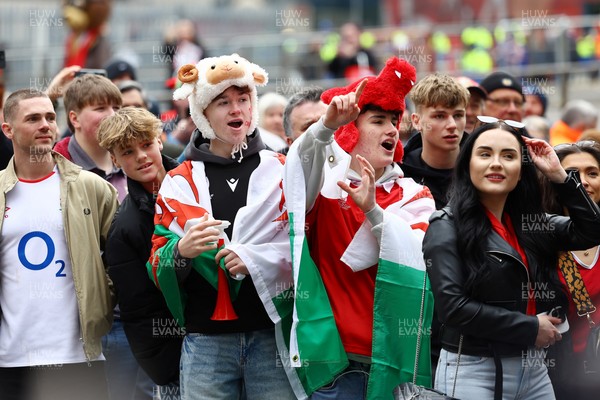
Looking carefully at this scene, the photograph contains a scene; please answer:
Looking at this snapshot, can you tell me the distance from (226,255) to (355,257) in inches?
24.1

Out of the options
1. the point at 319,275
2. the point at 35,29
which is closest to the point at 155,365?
the point at 319,275

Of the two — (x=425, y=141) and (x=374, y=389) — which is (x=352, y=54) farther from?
(x=374, y=389)

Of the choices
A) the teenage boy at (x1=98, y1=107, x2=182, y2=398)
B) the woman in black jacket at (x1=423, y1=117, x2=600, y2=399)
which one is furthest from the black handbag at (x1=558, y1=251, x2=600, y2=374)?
the teenage boy at (x1=98, y1=107, x2=182, y2=398)

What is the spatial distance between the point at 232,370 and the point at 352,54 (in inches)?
457

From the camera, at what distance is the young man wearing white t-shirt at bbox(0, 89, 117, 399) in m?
5.70

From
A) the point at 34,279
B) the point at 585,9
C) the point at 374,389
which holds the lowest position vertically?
the point at 374,389

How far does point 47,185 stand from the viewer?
5.88 meters

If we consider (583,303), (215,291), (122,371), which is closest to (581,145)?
(583,303)

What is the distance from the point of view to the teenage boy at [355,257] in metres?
4.88

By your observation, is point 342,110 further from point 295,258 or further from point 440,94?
point 440,94

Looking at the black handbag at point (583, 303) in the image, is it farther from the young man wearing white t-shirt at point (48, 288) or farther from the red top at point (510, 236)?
the young man wearing white t-shirt at point (48, 288)

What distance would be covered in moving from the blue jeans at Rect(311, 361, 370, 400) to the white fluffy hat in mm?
1321

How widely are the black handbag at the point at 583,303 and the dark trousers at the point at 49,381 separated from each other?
2.55 meters

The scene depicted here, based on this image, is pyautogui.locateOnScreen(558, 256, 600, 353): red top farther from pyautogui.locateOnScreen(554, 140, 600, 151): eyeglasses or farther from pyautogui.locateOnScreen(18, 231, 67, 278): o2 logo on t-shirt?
pyautogui.locateOnScreen(18, 231, 67, 278): o2 logo on t-shirt
